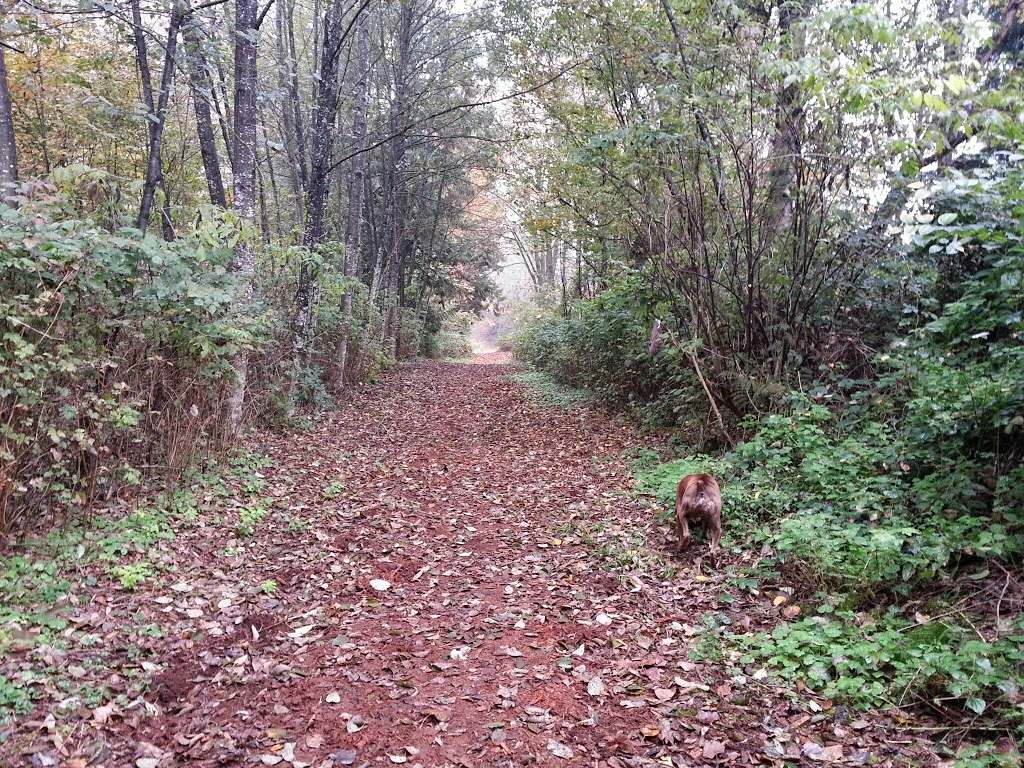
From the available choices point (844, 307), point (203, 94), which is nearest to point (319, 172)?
point (203, 94)

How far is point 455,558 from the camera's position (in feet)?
17.5

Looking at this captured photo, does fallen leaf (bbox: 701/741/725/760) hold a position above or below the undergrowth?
below

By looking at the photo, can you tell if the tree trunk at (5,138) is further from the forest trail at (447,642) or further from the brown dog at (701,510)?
the brown dog at (701,510)

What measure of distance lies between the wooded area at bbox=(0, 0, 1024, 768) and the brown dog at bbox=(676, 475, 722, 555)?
0.27 metres

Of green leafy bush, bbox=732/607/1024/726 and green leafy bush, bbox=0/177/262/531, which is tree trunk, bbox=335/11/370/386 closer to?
green leafy bush, bbox=0/177/262/531

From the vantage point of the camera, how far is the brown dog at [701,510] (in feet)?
16.0

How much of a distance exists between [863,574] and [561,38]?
33.3ft

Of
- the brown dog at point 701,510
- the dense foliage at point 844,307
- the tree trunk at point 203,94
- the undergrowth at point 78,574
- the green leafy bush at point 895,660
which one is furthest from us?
the tree trunk at point 203,94

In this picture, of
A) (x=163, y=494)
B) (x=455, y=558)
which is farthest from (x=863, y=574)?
(x=163, y=494)

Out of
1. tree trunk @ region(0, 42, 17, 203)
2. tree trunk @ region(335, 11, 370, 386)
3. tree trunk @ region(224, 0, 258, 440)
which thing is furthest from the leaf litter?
tree trunk @ region(335, 11, 370, 386)

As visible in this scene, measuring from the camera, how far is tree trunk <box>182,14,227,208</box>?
7027mm

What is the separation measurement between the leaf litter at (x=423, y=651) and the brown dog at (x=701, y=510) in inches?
9.8

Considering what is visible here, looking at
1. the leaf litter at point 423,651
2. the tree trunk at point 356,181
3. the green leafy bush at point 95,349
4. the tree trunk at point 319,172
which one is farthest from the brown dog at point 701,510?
the tree trunk at point 356,181

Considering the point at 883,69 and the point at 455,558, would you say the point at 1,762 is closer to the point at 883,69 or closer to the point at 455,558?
the point at 455,558
